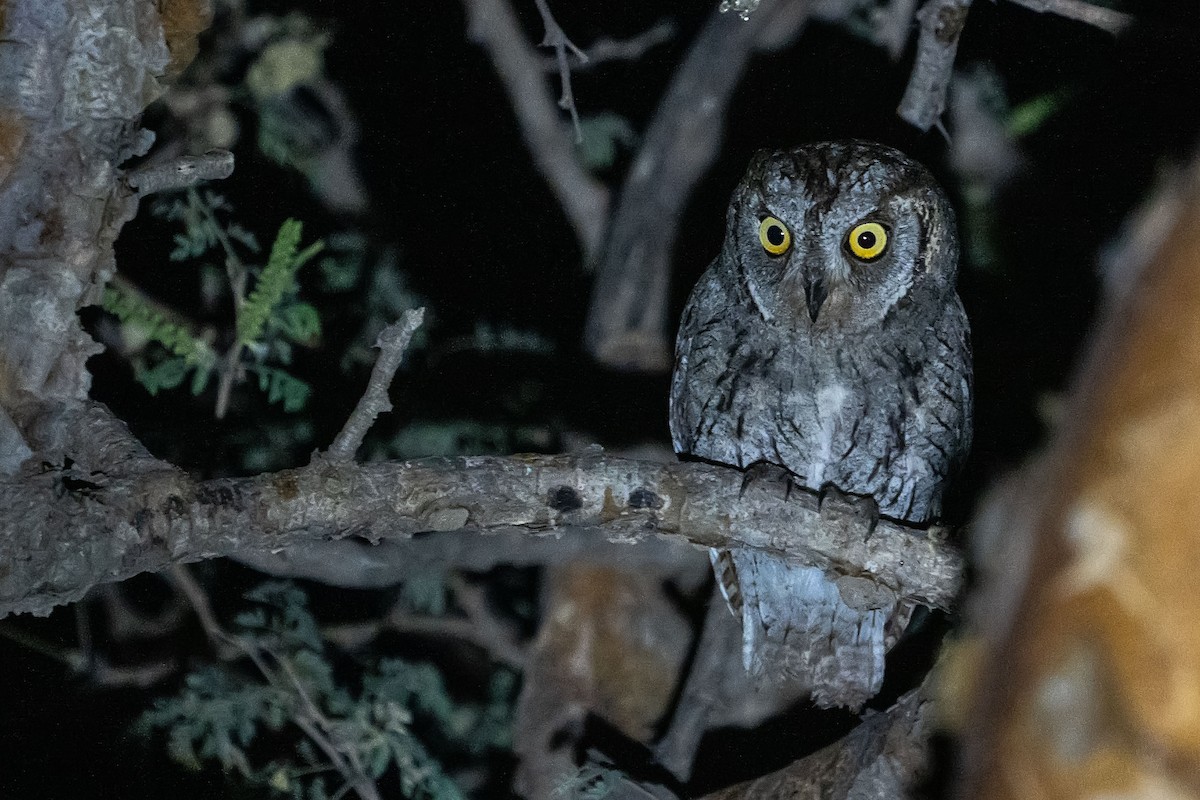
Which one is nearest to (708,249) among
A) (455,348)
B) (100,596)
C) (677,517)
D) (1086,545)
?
(455,348)

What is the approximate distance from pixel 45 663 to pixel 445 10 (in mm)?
2251

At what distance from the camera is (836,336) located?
2160mm

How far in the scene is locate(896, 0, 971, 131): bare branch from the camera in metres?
2.49

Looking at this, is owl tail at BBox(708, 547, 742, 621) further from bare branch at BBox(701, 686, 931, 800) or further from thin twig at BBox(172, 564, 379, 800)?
thin twig at BBox(172, 564, 379, 800)

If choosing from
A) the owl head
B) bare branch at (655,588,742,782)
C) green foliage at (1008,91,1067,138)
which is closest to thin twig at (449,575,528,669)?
bare branch at (655,588,742,782)

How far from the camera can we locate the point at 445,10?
10.9 feet

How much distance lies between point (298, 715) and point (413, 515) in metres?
1.29

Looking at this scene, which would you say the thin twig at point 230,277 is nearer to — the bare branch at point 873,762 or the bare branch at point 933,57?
the bare branch at point 873,762

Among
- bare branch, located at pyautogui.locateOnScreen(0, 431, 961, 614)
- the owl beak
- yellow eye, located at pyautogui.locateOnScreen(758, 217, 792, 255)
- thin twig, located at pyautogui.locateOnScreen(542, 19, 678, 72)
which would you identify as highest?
thin twig, located at pyautogui.locateOnScreen(542, 19, 678, 72)

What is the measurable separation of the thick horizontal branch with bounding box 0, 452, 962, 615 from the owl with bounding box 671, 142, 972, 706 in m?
0.30

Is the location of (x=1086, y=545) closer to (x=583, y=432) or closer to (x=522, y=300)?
(x=583, y=432)

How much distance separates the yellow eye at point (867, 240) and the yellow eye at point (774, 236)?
122 mm

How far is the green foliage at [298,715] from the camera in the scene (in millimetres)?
2605

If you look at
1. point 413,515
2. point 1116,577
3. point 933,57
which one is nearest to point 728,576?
point 413,515
